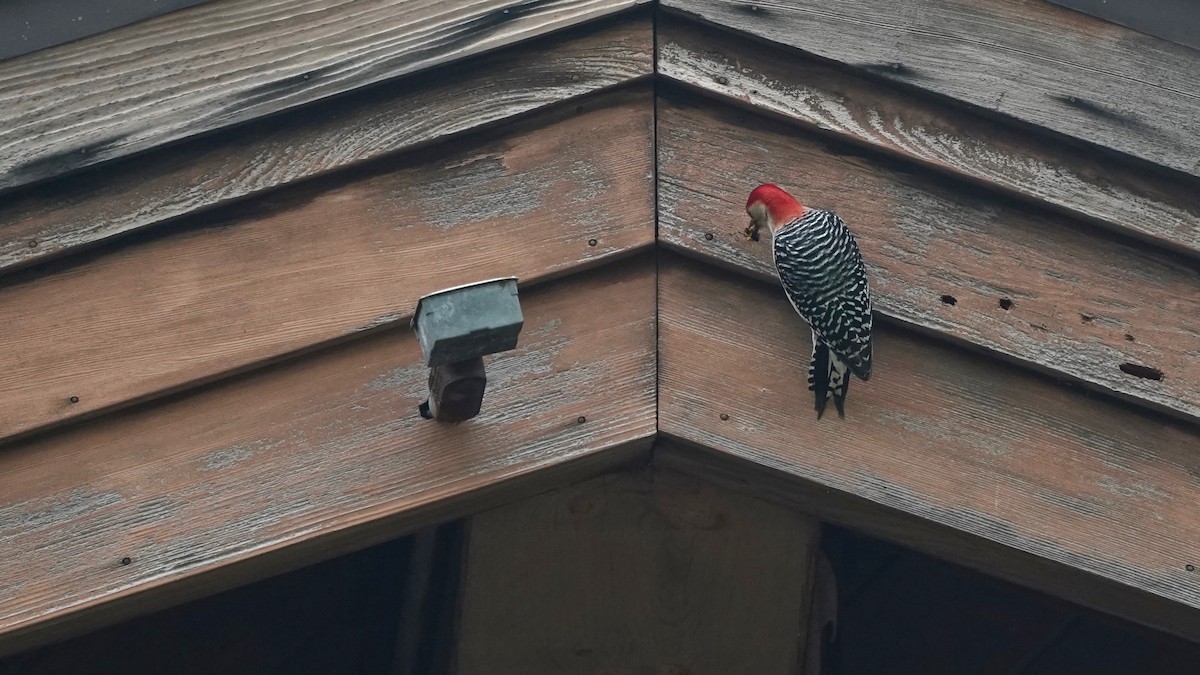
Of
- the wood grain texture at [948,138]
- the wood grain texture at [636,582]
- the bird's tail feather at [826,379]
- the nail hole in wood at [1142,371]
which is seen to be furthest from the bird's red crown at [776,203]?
the nail hole in wood at [1142,371]

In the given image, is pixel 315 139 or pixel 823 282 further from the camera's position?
pixel 823 282

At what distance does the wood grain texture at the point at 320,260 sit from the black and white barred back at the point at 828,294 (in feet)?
0.87

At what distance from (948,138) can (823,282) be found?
0.32 meters

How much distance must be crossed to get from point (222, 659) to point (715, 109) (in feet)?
4.75

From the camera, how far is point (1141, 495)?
185cm

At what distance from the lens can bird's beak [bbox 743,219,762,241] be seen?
6.22 feet

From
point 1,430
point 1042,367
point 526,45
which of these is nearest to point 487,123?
point 526,45

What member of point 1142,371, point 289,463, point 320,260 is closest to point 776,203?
point 1142,371

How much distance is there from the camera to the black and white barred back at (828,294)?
184 cm

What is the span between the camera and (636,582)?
2.12m

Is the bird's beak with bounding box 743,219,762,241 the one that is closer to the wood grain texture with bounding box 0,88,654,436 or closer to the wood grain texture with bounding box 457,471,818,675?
the wood grain texture with bounding box 0,88,654,436

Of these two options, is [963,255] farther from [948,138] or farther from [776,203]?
[776,203]

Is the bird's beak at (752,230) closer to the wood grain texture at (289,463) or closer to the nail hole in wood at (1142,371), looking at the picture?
the wood grain texture at (289,463)

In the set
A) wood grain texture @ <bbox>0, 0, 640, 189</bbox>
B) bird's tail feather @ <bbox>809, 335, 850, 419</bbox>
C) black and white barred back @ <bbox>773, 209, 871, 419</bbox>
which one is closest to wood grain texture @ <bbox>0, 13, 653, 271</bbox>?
wood grain texture @ <bbox>0, 0, 640, 189</bbox>
